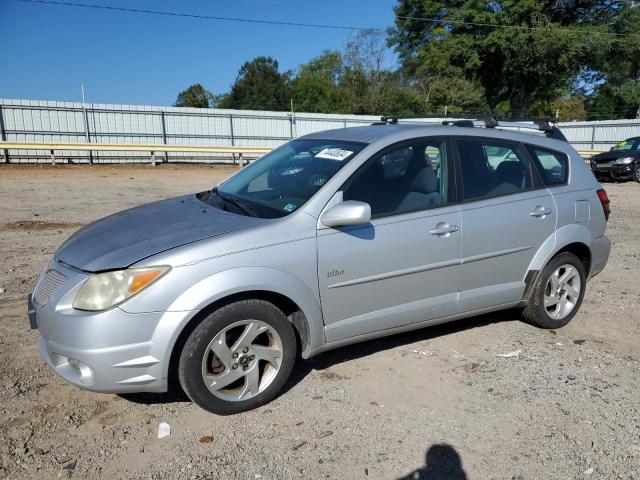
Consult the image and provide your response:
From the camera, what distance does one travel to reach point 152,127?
24891 millimetres

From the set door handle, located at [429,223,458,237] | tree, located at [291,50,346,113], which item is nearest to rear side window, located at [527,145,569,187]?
door handle, located at [429,223,458,237]

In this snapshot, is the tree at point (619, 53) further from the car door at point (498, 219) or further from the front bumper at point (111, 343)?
the front bumper at point (111, 343)

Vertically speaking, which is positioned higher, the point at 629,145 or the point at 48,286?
the point at 629,145

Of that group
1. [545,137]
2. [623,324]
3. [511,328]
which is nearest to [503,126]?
[545,137]

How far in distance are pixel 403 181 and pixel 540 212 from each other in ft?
4.28

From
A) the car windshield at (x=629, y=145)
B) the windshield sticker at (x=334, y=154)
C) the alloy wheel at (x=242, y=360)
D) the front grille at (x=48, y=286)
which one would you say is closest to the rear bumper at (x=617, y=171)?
the car windshield at (x=629, y=145)

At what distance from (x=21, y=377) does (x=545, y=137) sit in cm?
460

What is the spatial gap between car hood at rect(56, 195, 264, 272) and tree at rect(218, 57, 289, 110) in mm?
65371

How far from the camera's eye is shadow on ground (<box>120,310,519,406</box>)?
3.48 meters

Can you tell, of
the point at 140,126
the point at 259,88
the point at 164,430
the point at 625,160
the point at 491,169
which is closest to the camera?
the point at 164,430

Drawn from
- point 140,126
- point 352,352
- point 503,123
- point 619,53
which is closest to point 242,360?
point 352,352

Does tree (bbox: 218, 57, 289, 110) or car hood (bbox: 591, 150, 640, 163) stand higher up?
tree (bbox: 218, 57, 289, 110)

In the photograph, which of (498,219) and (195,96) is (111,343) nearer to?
(498,219)

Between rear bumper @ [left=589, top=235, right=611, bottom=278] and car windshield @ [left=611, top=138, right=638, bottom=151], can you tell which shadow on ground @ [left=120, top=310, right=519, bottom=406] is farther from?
car windshield @ [left=611, top=138, right=638, bottom=151]
